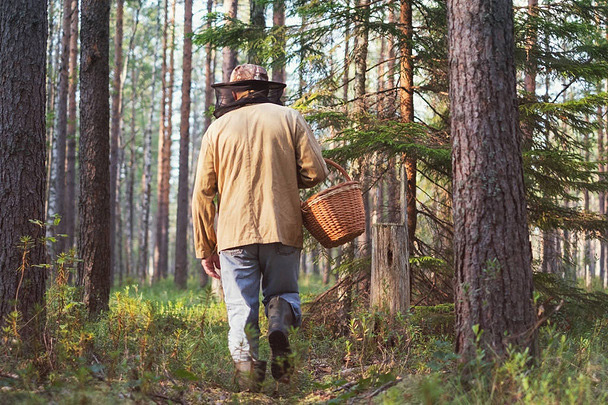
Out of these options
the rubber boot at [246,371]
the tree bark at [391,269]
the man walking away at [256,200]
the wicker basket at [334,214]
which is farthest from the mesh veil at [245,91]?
the tree bark at [391,269]

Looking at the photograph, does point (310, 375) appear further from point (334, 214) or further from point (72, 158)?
point (72, 158)

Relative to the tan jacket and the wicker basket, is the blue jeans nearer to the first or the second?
the tan jacket

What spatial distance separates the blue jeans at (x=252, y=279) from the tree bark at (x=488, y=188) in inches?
51.0

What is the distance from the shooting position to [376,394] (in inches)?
160

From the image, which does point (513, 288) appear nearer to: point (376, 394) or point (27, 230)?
point (376, 394)

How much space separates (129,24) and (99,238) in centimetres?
2967

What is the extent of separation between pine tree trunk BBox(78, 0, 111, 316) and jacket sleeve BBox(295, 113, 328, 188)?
408 cm

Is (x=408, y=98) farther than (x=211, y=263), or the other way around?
(x=408, y=98)

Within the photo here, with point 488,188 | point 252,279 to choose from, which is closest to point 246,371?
point 252,279

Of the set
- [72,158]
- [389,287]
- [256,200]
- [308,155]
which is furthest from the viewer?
[72,158]

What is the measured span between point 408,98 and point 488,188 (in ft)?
12.2

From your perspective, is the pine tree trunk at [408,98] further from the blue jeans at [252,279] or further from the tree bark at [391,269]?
the blue jeans at [252,279]

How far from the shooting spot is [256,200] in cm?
460

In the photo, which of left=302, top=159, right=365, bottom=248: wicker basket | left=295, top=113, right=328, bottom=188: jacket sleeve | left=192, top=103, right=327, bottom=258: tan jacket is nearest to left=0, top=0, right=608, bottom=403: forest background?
left=192, top=103, right=327, bottom=258: tan jacket
